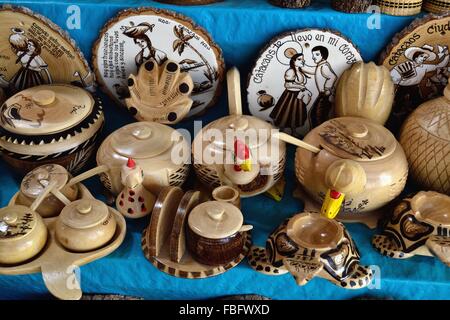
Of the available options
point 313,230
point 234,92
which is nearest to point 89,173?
point 234,92

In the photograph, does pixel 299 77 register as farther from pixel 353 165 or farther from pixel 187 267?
pixel 187 267

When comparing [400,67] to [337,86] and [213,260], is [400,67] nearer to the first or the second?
[337,86]

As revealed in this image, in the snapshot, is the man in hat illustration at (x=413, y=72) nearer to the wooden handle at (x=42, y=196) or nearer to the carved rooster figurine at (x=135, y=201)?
the carved rooster figurine at (x=135, y=201)

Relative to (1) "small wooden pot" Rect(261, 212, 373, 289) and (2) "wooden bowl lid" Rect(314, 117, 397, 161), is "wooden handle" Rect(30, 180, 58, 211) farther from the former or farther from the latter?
(2) "wooden bowl lid" Rect(314, 117, 397, 161)

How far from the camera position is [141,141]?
1177mm

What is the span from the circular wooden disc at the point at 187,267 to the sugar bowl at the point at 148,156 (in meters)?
0.17

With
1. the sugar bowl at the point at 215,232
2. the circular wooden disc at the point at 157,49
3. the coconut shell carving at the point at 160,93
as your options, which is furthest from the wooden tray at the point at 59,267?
the circular wooden disc at the point at 157,49

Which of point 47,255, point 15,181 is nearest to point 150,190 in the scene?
point 47,255

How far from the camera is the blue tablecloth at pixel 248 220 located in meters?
1.09

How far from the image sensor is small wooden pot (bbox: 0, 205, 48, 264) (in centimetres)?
100

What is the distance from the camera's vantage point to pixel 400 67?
1301 millimetres

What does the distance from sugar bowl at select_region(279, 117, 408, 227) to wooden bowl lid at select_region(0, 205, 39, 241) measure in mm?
614

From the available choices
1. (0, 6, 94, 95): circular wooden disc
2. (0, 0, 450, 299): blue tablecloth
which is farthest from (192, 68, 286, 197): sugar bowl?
(0, 6, 94, 95): circular wooden disc

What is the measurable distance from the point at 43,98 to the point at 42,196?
275mm
